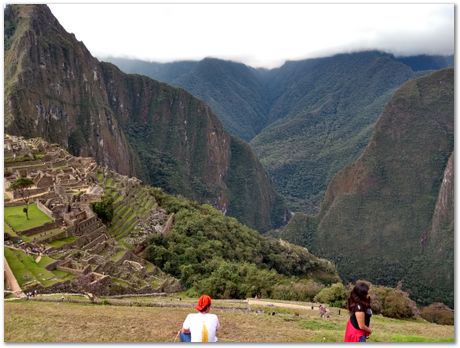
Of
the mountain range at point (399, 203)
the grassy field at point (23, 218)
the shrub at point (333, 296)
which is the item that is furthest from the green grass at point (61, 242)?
the mountain range at point (399, 203)

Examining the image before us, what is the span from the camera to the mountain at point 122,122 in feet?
289

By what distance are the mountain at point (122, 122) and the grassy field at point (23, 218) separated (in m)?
45.3

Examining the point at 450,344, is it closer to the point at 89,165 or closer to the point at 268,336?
the point at 268,336

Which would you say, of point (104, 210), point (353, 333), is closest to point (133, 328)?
point (353, 333)

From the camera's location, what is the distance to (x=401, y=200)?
97.4m

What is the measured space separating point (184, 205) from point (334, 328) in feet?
103

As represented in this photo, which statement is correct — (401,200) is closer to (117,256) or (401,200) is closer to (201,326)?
(117,256)

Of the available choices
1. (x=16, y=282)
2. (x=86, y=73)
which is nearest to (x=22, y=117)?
(x=86, y=73)

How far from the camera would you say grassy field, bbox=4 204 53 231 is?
24.5 meters

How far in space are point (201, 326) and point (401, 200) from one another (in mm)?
96421

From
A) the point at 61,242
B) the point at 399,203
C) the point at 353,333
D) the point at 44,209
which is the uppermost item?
the point at 44,209

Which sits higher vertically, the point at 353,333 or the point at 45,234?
the point at 45,234

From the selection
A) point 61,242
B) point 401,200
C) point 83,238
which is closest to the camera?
point 61,242

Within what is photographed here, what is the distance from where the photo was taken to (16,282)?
17844mm
